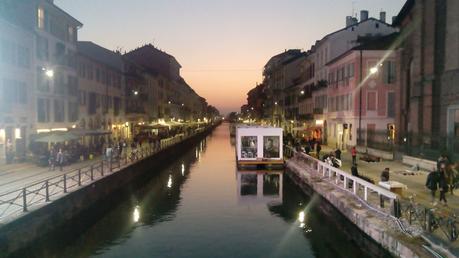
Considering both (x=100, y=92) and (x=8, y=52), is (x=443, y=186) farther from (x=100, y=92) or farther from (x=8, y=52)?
(x=100, y=92)

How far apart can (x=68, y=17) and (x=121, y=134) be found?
23558mm

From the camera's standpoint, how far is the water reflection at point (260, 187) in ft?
93.5

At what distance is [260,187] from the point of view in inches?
1286

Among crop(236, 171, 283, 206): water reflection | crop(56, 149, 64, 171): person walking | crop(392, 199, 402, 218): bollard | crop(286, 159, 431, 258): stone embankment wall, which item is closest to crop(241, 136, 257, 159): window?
crop(236, 171, 283, 206): water reflection

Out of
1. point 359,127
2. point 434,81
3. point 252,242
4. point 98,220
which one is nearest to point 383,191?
point 252,242

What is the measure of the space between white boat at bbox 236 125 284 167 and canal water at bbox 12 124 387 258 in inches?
234

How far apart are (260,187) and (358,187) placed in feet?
38.0

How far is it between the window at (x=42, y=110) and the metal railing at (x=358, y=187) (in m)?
21.2

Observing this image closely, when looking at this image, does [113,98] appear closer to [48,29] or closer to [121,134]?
[121,134]

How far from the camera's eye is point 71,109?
44531 mm

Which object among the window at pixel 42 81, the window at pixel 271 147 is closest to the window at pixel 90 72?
the window at pixel 42 81

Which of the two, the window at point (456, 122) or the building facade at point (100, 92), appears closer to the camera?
the window at point (456, 122)

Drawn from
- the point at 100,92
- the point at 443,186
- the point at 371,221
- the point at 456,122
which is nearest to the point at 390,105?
the point at 456,122

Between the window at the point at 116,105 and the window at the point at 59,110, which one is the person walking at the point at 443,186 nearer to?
the window at the point at 59,110
